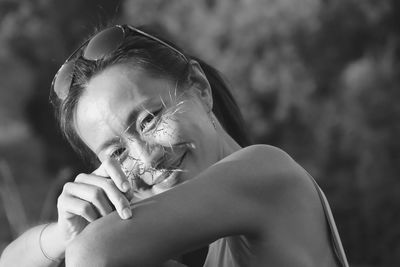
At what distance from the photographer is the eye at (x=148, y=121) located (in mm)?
1844

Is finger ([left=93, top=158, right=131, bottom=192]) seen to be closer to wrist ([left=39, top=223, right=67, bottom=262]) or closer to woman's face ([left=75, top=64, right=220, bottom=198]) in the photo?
woman's face ([left=75, top=64, right=220, bottom=198])

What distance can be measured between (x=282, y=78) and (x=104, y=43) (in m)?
6.67

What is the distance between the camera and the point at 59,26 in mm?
8820

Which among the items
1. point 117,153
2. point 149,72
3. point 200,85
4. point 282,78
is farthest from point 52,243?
point 282,78

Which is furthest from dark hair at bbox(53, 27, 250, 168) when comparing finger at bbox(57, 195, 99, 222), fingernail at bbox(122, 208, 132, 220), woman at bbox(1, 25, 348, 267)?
fingernail at bbox(122, 208, 132, 220)

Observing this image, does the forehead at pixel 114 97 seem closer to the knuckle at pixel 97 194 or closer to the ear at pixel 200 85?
the ear at pixel 200 85

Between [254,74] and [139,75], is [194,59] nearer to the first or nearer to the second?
[139,75]

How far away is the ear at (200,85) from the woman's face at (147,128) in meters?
0.10

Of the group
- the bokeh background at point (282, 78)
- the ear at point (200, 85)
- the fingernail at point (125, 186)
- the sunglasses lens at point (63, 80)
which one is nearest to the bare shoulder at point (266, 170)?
the fingernail at point (125, 186)

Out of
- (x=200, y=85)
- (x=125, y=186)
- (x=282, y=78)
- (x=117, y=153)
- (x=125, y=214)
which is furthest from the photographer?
(x=282, y=78)

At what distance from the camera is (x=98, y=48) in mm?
2059

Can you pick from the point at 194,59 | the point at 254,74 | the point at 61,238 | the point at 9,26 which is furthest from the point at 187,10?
the point at 61,238

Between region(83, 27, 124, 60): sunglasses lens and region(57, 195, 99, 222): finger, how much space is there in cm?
58

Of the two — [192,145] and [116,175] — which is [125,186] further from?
[192,145]
